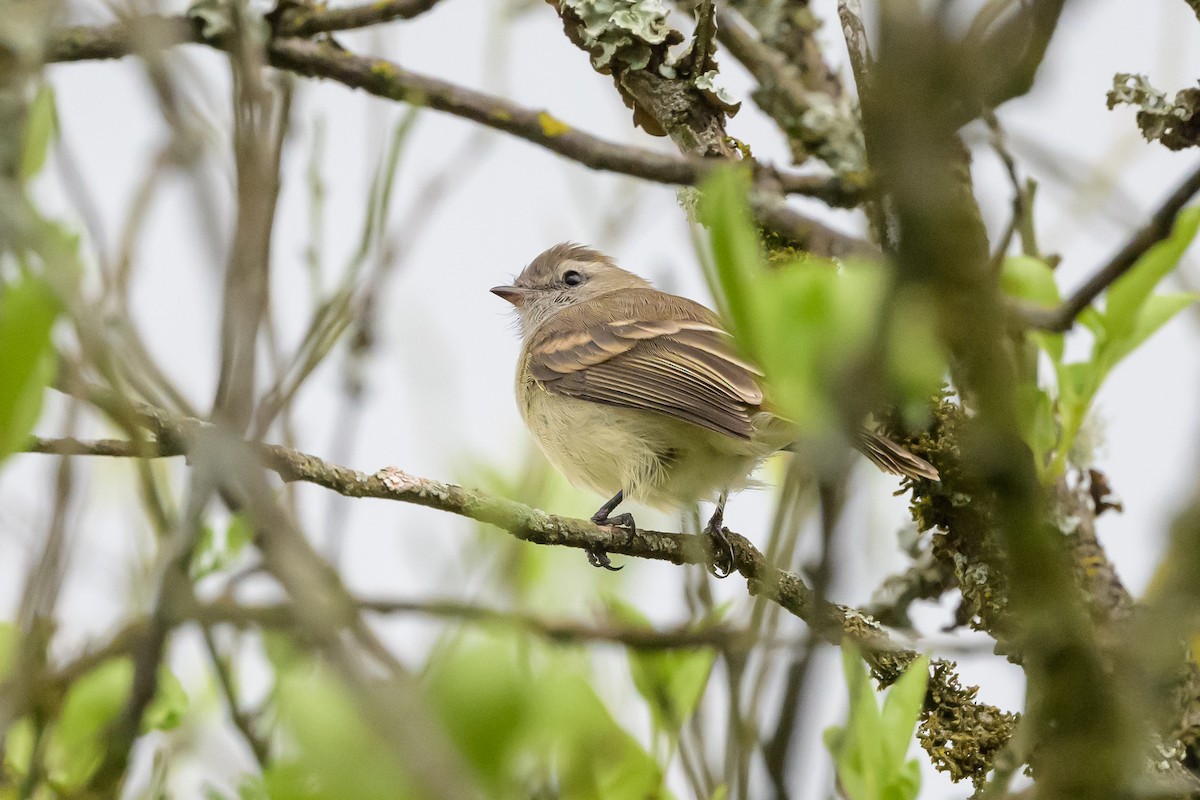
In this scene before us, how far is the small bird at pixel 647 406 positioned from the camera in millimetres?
4344

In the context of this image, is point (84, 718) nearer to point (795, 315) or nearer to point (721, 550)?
point (795, 315)

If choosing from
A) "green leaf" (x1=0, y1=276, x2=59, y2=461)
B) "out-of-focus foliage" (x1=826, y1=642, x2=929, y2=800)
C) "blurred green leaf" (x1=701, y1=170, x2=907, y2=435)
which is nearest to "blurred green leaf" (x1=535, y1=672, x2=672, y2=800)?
"out-of-focus foliage" (x1=826, y1=642, x2=929, y2=800)

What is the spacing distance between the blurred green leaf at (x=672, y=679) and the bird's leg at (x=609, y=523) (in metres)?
0.91

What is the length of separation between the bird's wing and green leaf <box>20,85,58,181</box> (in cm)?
Answer: 238

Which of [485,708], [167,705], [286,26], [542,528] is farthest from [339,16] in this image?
[485,708]

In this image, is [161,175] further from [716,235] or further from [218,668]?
[716,235]

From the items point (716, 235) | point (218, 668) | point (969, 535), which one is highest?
point (969, 535)

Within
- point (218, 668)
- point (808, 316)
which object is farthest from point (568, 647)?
point (808, 316)

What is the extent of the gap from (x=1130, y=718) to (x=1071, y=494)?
2341 millimetres

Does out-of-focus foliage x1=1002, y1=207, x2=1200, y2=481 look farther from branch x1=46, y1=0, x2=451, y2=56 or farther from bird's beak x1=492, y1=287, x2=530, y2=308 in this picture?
bird's beak x1=492, y1=287, x2=530, y2=308

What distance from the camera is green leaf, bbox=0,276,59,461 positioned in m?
1.38

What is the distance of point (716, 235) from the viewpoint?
4.51 ft

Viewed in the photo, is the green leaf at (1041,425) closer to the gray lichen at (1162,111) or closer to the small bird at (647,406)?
the gray lichen at (1162,111)

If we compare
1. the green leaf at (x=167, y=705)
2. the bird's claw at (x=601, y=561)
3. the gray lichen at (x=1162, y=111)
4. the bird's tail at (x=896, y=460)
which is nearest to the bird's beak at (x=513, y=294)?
the bird's claw at (x=601, y=561)
